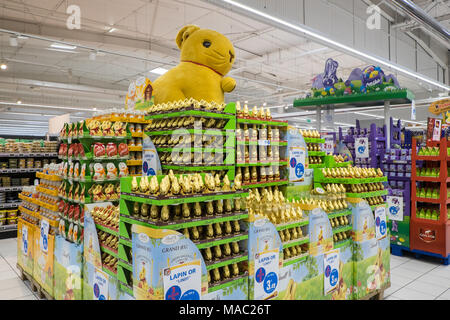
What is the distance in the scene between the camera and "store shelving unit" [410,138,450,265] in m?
5.14

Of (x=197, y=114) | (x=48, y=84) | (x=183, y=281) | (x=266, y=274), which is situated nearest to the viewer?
(x=183, y=281)

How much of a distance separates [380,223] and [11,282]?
4744 millimetres

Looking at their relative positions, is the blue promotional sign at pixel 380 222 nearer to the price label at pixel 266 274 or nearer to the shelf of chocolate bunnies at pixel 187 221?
the price label at pixel 266 274

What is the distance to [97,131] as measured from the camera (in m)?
3.51

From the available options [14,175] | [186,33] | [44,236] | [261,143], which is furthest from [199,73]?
[14,175]

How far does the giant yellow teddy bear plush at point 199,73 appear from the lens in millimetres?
5152

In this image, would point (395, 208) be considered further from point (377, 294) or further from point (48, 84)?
point (48, 84)

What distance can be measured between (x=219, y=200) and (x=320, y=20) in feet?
25.1

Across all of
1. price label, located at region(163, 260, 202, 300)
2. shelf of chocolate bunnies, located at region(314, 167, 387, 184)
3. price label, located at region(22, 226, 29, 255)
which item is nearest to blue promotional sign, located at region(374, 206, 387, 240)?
shelf of chocolate bunnies, located at region(314, 167, 387, 184)

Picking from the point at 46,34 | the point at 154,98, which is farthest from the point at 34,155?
the point at 154,98

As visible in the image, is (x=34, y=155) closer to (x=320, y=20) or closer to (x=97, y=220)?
(x=97, y=220)

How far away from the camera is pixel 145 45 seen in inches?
394

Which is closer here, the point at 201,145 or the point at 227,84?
the point at 201,145

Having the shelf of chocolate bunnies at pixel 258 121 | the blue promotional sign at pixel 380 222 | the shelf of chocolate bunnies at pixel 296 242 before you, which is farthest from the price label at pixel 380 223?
the shelf of chocolate bunnies at pixel 258 121
